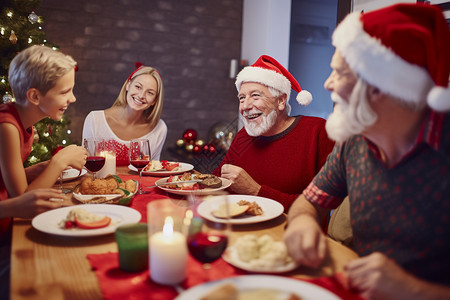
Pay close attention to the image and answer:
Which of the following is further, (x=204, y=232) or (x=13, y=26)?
(x=13, y=26)

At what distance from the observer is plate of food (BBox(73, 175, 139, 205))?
142 centimetres

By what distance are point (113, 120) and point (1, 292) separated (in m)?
2.16

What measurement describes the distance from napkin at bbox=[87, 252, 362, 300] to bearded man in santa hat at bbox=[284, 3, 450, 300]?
2.0 inches

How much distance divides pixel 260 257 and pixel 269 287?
0.15m

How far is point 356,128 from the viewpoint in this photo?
3.21 ft

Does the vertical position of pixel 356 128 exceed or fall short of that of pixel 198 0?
it falls short

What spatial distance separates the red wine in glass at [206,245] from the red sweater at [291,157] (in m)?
1.16

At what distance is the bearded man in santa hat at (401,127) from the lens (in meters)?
0.90

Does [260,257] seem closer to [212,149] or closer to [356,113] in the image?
[356,113]

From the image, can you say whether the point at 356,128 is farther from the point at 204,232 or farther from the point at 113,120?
the point at 113,120

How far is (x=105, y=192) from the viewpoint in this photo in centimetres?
152

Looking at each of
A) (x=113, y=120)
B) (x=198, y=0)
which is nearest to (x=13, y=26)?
(x=113, y=120)

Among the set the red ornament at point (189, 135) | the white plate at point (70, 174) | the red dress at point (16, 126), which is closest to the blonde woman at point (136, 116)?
the white plate at point (70, 174)

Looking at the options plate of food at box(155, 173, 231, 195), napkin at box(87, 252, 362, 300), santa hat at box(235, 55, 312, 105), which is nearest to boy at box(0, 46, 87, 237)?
plate of food at box(155, 173, 231, 195)
